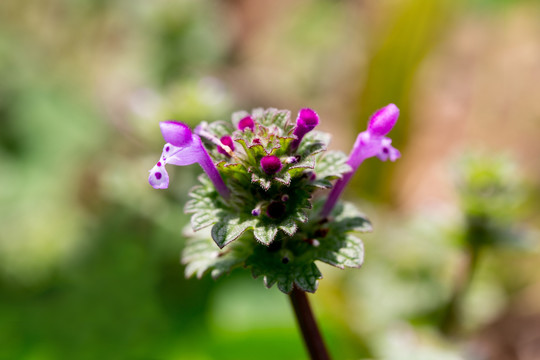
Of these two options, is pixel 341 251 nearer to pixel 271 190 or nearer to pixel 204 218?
pixel 271 190

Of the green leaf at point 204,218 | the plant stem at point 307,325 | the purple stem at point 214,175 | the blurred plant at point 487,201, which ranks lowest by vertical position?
the plant stem at point 307,325

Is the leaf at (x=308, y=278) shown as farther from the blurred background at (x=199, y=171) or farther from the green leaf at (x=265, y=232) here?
the blurred background at (x=199, y=171)

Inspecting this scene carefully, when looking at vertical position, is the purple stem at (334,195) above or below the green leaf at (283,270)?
above

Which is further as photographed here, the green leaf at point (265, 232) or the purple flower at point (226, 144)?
the purple flower at point (226, 144)

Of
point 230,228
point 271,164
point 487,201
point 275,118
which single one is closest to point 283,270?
point 230,228

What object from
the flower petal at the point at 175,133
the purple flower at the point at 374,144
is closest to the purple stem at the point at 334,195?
the purple flower at the point at 374,144

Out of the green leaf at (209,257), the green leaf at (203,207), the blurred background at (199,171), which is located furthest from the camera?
the blurred background at (199,171)

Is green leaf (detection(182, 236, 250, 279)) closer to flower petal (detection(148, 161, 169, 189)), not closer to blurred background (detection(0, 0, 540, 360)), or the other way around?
flower petal (detection(148, 161, 169, 189))
